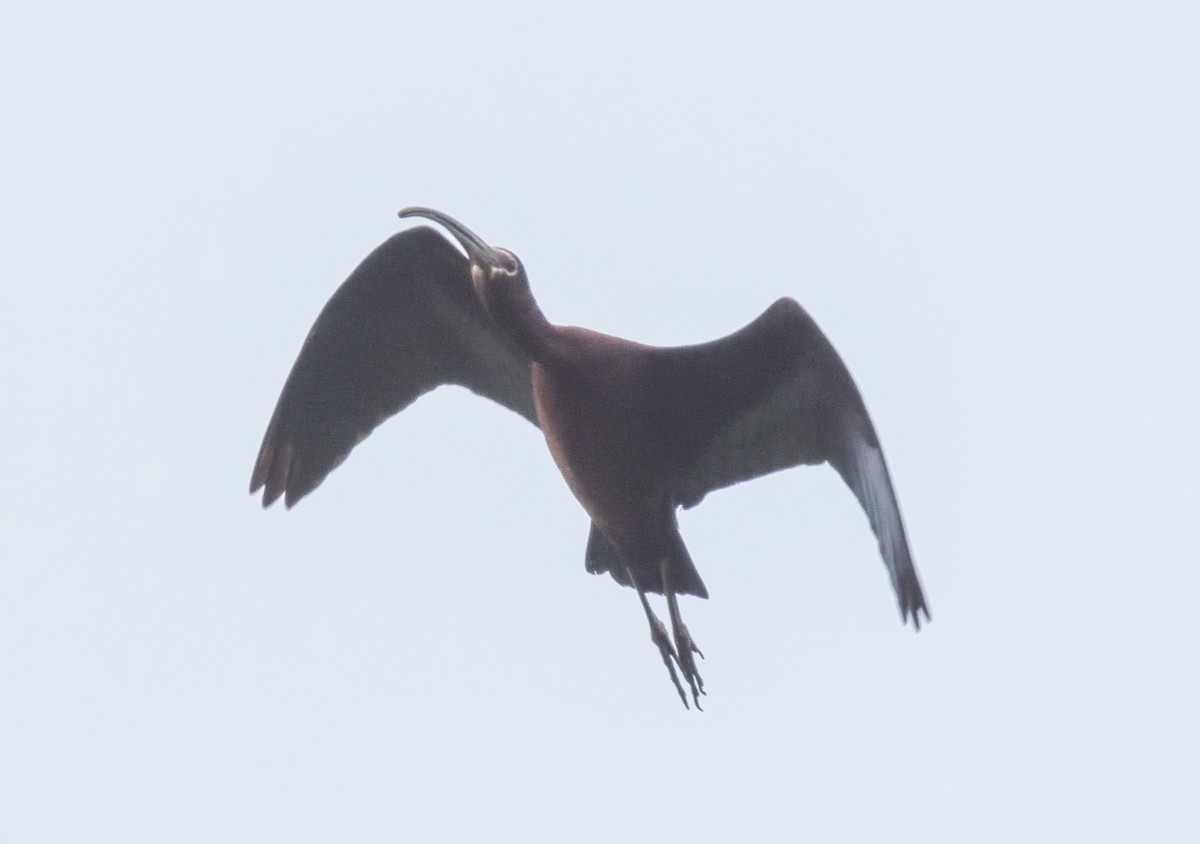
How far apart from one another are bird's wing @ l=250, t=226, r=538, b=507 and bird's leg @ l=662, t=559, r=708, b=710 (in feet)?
3.83

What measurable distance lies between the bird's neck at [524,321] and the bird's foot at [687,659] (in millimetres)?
1676

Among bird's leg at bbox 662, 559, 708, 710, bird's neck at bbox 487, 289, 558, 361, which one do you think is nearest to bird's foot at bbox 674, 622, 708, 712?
bird's leg at bbox 662, 559, 708, 710

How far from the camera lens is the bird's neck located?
845cm

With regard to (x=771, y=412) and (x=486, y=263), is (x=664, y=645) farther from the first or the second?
(x=486, y=263)

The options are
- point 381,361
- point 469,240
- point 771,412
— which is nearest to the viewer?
point 469,240

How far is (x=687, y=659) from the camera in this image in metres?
9.34

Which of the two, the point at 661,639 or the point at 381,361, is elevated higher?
the point at 381,361

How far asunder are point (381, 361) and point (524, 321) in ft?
5.42

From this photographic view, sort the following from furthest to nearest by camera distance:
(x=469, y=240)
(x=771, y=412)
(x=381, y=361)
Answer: (x=381, y=361)
(x=771, y=412)
(x=469, y=240)

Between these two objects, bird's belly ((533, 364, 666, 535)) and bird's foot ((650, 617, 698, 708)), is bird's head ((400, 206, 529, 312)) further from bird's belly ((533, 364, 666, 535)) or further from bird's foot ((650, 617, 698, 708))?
bird's foot ((650, 617, 698, 708))

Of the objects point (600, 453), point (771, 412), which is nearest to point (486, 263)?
point (600, 453)

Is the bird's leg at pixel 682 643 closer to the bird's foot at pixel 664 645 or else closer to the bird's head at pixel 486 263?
the bird's foot at pixel 664 645

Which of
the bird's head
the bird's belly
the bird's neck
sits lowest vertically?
the bird's belly

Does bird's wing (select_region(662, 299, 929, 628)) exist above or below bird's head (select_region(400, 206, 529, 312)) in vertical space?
below
